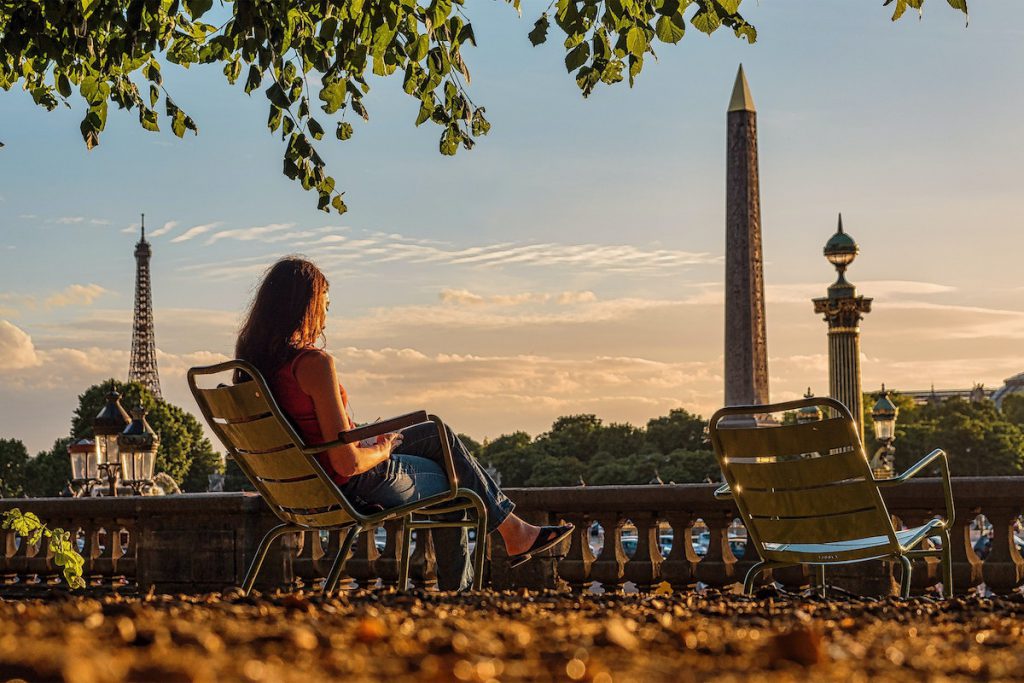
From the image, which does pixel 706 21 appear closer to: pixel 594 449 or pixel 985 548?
pixel 985 548

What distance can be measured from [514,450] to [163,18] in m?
88.4

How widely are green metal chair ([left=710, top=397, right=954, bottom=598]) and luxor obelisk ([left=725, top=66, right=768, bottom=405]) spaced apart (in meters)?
31.2

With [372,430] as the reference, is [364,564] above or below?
below

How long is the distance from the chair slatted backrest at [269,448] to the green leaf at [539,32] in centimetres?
283

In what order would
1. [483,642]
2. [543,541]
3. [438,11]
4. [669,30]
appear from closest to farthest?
1. [483,642]
2. [543,541]
3. [669,30]
4. [438,11]

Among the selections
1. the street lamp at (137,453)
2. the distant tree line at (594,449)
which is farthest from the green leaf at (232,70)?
the distant tree line at (594,449)

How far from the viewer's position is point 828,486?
5.34m

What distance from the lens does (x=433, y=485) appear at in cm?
529

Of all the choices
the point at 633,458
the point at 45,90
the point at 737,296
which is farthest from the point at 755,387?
the point at 633,458

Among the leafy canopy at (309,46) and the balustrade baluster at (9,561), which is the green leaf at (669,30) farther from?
the balustrade baluster at (9,561)

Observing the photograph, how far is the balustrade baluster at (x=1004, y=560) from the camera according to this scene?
689cm

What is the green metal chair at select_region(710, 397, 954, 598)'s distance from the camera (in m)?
5.21

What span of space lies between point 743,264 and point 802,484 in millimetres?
32006

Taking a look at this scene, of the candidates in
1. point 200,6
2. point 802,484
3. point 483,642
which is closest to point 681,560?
point 802,484
